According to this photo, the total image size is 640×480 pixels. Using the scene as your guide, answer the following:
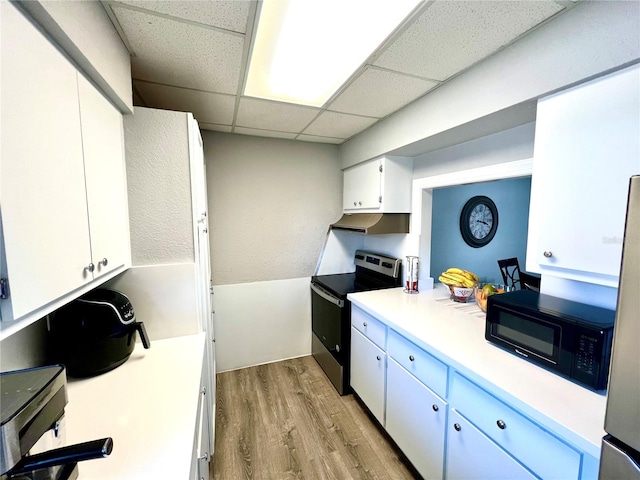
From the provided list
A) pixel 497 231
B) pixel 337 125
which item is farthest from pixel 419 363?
pixel 497 231

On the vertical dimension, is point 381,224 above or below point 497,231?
above

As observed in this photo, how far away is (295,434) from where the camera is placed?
6.47ft

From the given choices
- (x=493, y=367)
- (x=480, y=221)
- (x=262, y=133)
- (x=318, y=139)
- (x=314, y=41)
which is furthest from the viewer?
(x=480, y=221)

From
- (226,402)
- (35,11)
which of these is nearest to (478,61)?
(35,11)

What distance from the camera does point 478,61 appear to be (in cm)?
131

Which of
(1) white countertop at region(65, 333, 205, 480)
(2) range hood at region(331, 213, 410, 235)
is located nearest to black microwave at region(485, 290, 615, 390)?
(2) range hood at region(331, 213, 410, 235)

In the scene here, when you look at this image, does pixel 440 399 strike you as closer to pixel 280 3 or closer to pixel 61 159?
pixel 61 159

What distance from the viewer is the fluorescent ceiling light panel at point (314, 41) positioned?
1067mm

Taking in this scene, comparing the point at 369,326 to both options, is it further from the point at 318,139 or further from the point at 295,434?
the point at 318,139

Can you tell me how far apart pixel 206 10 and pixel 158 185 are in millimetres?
776

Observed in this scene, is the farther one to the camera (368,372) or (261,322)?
(261,322)

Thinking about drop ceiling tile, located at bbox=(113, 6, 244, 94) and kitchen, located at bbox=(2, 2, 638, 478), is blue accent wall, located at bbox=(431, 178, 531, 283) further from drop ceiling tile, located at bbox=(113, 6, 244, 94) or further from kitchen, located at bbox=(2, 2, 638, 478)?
drop ceiling tile, located at bbox=(113, 6, 244, 94)

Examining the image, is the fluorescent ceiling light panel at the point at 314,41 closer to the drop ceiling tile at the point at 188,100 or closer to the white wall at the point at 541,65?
the drop ceiling tile at the point at 188,100

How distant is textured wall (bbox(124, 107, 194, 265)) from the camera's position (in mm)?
1325
